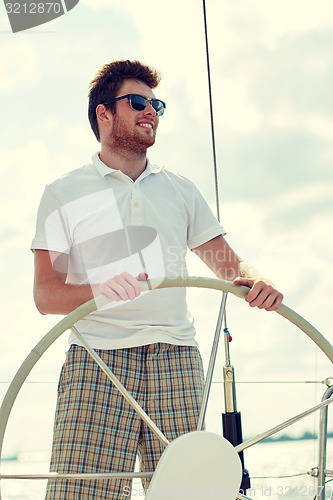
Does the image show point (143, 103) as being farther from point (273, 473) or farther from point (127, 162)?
point (273, 473)

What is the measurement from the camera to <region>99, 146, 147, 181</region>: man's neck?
189 centimetres

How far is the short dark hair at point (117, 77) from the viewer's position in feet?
6.65

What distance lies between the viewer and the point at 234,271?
1832 millimetres

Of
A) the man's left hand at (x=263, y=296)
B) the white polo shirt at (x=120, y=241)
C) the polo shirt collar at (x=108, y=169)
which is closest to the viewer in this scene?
the man's left hand at (x=263, y=296)

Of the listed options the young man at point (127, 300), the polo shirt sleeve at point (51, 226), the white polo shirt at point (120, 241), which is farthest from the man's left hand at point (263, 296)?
the polo shirt sleeve at point (51, 226)

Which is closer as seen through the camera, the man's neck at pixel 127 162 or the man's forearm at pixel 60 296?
the man's forearm at pixel 60 296

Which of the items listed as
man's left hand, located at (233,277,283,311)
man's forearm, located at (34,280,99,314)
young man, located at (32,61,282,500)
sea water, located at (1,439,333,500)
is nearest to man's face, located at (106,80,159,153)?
young man, located at (32,61,282,500)

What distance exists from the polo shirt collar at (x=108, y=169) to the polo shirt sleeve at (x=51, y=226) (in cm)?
15

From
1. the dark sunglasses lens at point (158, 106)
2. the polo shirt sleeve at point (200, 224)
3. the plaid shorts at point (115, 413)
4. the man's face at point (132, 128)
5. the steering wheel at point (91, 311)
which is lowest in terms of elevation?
the plaid shorts at point (115, 413)

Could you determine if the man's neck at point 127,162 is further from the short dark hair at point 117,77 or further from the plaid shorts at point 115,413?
the plaid shorts at point 115,413

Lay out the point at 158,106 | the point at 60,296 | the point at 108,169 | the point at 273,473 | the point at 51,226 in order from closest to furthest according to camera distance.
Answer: the point at 60,296 → the point at 51,226 → the point at 108,169 → the point at 158,106 → the point at 273,473

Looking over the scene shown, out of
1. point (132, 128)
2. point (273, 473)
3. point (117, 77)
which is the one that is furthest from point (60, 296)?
point (273, 473)

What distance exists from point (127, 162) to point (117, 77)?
1.01ft

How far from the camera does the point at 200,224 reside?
1.94 m
